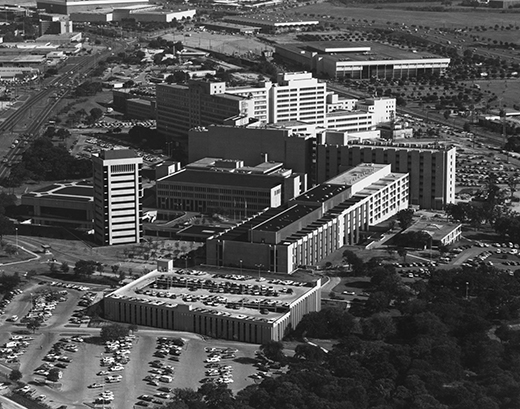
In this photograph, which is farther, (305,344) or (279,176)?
(279,176)

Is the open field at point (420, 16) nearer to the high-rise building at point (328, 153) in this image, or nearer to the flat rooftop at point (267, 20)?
the flat rooftop at point (267, 20)

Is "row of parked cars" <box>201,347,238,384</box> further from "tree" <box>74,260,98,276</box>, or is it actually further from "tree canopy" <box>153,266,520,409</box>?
"tree" <box>74,260,98,276</box>

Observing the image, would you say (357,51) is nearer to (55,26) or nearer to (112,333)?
(55,26)

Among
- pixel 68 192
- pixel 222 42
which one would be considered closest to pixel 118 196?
pixel 68 192

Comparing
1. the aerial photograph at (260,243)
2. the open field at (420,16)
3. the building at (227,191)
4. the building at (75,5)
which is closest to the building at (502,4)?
the open field at (420,16)

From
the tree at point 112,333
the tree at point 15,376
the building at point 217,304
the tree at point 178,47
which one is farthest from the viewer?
the tree at point 178,47

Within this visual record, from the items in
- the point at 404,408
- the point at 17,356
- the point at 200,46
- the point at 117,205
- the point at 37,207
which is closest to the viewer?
the point at 404,408

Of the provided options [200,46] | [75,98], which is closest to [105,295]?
[75,98]

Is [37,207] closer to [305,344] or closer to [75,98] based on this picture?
[305,344]
